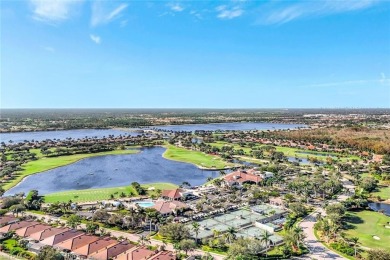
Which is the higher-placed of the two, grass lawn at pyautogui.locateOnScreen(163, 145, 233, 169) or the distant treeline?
the distant treeline

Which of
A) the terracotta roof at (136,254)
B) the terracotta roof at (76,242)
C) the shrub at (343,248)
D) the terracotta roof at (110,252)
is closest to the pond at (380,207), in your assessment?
the shrub at (343,248)

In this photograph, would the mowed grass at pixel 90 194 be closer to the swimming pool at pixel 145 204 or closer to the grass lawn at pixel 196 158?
the swimming pool at pixel 145 204

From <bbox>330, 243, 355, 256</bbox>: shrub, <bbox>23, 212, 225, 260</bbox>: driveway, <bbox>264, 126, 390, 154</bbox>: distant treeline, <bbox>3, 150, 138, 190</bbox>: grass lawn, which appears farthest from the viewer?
<bbox>264, 126, 390, 154</bbox>: distant treeline

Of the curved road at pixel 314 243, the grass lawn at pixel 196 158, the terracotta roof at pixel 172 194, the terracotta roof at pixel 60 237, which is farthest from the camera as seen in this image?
the grass lawn at pixel 196 158

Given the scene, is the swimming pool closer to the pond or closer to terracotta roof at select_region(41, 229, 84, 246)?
terracotta roof at select_region(41, 229, 84, 246)

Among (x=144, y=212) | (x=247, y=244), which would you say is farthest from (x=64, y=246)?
(x=247, y=244)

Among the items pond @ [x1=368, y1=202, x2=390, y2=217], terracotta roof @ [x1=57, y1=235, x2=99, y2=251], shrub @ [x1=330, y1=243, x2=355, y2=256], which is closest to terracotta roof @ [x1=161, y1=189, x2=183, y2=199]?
terracotta roof @ [x1=57, y1=235, x2=99, y2=251]
